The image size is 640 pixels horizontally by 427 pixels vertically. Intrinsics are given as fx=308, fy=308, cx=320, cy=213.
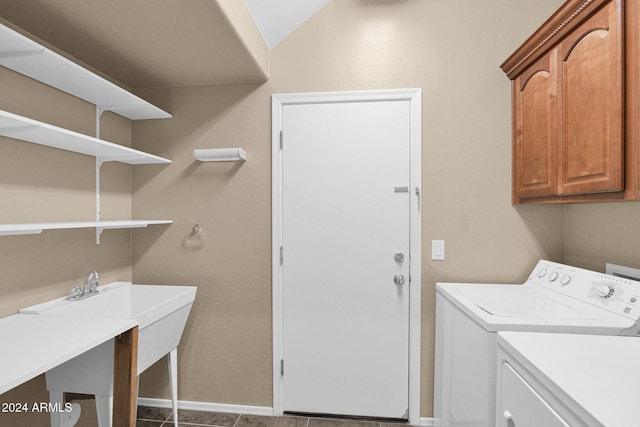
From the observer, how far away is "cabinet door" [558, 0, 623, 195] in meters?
1.17

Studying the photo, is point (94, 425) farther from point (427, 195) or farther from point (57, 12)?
point (427, 195)

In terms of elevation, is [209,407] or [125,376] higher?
[125,376]

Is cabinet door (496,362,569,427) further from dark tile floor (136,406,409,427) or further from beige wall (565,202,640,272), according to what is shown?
dark tile floor (136,406,409,427)

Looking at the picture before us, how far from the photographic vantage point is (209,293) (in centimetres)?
212

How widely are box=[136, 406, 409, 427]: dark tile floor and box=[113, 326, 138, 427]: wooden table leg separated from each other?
861 millimetres

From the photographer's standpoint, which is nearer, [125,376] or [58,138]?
[125,376]

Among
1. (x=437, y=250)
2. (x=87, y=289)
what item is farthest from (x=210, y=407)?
(x=437, y=250)

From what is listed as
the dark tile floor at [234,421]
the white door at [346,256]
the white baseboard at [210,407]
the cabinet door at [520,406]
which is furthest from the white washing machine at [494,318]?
the white baseboard at [210,407]

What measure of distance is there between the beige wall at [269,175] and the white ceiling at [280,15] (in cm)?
6

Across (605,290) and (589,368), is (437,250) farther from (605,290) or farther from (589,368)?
(589,368)

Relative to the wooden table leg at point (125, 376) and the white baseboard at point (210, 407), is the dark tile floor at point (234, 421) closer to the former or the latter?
the white baseboard at point (210, 407)

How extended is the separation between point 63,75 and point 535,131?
A: 2386mm

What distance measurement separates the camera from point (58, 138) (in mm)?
1409

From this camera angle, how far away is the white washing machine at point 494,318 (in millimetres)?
1216
